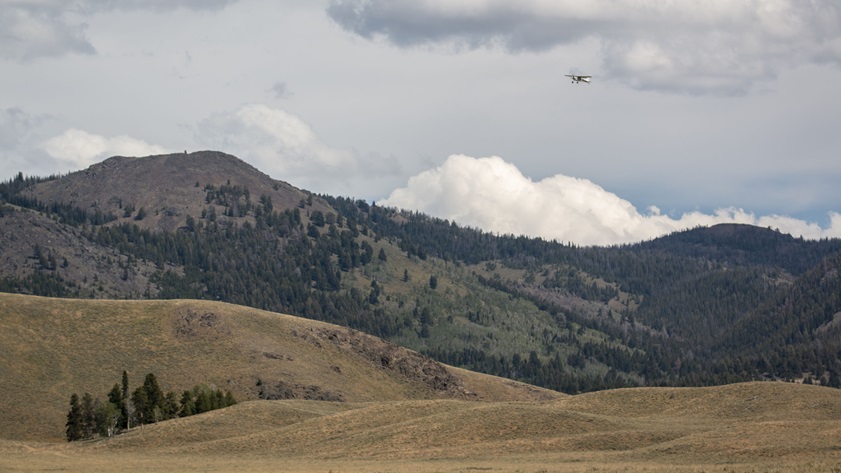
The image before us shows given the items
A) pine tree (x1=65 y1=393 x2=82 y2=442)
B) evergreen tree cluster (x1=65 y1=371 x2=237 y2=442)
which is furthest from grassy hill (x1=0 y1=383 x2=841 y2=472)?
pine tree (x1=65 y1=393 x2=82 y2=442)

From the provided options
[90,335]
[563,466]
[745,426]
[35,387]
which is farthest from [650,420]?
[90,335]

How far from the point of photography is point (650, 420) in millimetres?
108250

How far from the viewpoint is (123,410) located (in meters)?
130

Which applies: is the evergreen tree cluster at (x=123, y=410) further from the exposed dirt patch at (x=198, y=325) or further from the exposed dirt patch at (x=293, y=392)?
the exposed dirt patch at (x=198, y=325)

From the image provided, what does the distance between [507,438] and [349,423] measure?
2052cm

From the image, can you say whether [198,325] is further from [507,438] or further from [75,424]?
[507,438]

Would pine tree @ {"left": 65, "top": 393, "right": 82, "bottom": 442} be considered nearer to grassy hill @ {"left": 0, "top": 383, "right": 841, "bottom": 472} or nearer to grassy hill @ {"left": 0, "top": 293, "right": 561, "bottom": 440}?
grassy hill @ {"left": 0, "top": 293, "right": 561, "bottom": 440}

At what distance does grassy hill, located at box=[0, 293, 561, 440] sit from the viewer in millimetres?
152000

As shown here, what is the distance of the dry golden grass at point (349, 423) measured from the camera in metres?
79.0

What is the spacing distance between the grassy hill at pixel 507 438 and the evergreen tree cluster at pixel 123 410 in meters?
13.5

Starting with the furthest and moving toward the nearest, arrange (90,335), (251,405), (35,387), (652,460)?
(90,335) → (35,387) → (251,405) → (652,460)

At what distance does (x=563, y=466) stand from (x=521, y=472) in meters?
4.98

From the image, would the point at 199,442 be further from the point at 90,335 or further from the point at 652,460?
the point at 90,335

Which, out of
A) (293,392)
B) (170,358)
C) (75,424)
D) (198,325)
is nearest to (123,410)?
(75,424)
